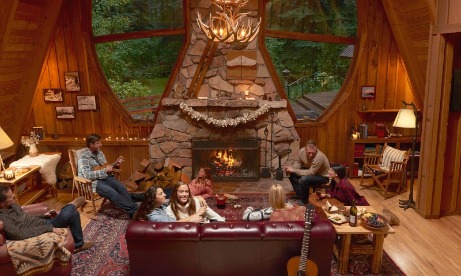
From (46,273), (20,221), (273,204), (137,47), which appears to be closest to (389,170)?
(273,204)

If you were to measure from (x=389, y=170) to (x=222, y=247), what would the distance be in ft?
12.8

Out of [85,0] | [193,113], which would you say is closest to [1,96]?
[85,0]

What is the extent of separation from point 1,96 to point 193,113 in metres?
2.90

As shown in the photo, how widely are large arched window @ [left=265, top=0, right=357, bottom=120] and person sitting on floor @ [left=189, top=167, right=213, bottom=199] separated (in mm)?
2877

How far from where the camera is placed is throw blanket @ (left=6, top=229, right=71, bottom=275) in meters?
3.43

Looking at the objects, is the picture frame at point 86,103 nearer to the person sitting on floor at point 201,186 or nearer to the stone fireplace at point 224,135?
the stone fireplace at point 224,135

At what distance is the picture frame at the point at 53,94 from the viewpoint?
284 inches

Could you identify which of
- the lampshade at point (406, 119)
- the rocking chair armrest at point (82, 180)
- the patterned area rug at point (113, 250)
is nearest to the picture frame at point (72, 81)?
the rocking chair armrest at point (82, 180)

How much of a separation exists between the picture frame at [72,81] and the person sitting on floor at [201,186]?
3.07 metres

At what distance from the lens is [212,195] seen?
19.5 feet

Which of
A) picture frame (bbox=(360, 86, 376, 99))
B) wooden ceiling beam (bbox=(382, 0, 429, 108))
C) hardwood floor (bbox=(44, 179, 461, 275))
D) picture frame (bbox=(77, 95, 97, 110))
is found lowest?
hardwood floor (bbox=(44, 179, 461, 275))

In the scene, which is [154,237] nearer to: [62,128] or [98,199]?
[98,199]

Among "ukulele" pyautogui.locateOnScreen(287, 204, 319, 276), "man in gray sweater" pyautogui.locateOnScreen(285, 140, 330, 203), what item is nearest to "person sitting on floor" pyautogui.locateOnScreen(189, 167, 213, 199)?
"man in gray sweater" pyautogui.locateOnScreen(285, 140, 330, 203)

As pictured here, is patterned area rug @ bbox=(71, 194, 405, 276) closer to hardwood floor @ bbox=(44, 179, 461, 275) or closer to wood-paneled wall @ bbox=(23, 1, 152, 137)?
hardwood floor @ bbox=(44, 179, 461, 275)
